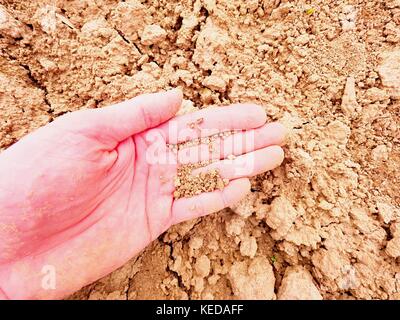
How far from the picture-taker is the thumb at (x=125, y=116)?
1.49 m

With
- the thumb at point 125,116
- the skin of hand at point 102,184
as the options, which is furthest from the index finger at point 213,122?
the thumb at point 125,116

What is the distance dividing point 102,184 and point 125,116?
400 mm

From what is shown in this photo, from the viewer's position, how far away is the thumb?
1.49m

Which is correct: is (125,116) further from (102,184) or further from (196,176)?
(196,176)

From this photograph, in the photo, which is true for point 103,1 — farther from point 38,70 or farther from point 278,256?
point 278,256

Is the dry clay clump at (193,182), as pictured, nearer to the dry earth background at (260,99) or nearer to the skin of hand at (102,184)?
the skin of hand at (102,184)

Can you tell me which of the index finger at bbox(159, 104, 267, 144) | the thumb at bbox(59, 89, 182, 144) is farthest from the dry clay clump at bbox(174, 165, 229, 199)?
the thumb at bbox(59, 89, 182, 144)

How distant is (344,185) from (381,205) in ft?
0.71

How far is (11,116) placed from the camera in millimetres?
1714

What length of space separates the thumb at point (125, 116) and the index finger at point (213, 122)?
108 mm

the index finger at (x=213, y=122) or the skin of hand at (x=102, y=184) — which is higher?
the index finger at (x=213, y=122)

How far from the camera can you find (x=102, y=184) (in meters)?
1.66

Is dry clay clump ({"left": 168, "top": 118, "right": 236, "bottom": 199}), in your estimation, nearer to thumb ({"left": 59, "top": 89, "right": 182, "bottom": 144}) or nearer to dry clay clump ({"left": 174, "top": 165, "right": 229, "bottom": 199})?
dry clay clump ({"left": 174, "top": 165, "right": 229, "bottom": 199})
